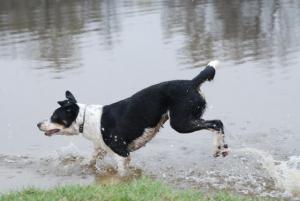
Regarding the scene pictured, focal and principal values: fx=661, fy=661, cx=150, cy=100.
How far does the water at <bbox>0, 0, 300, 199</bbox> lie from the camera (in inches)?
312

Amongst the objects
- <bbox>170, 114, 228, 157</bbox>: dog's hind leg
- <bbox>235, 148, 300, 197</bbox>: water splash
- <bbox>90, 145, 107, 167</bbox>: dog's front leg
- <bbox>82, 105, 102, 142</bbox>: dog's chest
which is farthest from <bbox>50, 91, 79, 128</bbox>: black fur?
<bbox>235, 148, 300, 197</bbox>: water splash

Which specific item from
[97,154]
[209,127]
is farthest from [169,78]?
[209,127]

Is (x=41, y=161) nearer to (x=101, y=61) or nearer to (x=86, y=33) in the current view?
(x=101, y=61)

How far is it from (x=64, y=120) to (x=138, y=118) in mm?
885

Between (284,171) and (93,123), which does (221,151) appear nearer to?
(284,171)

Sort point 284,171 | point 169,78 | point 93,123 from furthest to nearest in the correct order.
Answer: point 169,78 < point 93,123 < point 284,171

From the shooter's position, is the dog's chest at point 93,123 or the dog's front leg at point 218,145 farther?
the dog's chest at point 93,123

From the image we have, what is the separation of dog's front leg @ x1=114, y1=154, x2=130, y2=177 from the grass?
59.4 inches

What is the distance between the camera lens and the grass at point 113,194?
5780mm

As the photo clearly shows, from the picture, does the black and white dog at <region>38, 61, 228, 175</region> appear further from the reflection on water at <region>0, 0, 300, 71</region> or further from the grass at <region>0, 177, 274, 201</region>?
the reflection on water at <region>0, 0, 300, 71</region>

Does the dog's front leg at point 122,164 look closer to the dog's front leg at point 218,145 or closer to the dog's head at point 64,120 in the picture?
the dog's head at point 64,120

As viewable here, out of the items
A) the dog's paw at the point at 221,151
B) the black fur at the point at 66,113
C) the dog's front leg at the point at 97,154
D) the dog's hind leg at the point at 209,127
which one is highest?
the black fur at the point at 66,113

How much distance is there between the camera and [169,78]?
12281mm

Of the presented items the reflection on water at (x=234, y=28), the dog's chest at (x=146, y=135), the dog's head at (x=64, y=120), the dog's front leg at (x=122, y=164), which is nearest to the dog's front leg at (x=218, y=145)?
the dog's chest at (x=146, y=135)
